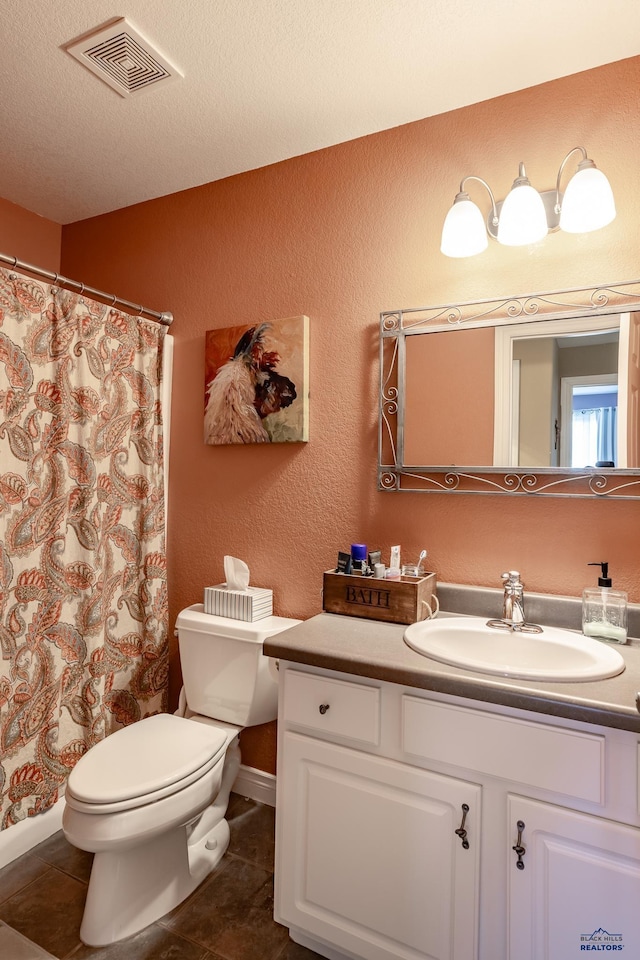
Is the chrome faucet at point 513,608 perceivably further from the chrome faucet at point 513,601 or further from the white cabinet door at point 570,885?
the white cabinet door at point 570,885

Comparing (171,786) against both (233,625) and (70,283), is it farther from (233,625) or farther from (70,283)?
(70,283)

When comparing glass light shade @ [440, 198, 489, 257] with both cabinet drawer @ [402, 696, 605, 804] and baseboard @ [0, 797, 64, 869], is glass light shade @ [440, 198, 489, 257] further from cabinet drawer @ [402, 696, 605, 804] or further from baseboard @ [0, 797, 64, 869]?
baseboard @ [0, 797, 64, 869]

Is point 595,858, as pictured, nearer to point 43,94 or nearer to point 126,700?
point 126,700

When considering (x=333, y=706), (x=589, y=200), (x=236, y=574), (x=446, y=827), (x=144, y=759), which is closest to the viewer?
(x=446, y=827)

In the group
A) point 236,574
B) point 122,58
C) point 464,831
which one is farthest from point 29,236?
point 464,831

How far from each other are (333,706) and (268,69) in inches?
70.2

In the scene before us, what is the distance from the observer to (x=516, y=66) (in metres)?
1.53

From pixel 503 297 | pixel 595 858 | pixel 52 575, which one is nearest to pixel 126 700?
pixel 52 575

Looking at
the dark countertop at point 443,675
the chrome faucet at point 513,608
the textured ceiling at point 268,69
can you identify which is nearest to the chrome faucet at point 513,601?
the chrome faucet at point 513,608

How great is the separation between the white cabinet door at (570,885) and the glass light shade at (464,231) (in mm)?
1404

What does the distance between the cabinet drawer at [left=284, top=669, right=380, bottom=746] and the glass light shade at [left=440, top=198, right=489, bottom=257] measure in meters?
1.24

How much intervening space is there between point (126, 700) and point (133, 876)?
68 centimetres

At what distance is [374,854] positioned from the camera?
124 centimetres

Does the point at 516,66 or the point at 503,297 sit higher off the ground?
the point at 516,66
